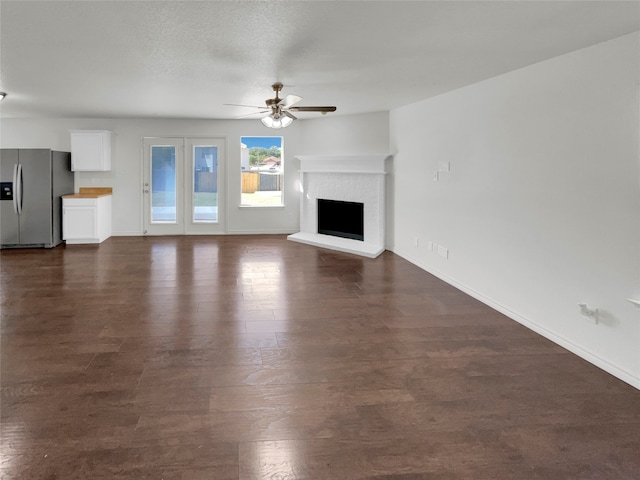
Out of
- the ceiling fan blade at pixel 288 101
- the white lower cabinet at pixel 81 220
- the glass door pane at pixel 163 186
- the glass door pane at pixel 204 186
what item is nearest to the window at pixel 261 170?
the glass door pane at pixel 204 186

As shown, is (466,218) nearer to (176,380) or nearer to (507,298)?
(507,298)

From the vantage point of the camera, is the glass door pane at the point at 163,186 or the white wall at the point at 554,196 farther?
the glass door pane at the point at 163,186

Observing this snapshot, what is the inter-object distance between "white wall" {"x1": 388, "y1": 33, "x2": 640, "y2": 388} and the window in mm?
4407

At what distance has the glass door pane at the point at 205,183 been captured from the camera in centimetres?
947

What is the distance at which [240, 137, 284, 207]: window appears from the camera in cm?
957

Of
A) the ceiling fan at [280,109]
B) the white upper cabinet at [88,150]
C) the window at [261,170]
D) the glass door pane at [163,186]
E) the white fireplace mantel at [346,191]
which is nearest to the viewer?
the ceiling fan at [280,109]

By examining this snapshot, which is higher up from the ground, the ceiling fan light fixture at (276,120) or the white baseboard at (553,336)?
the ceiling fan light fixture at (276,120)

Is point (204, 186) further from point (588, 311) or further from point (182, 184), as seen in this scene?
point (588, 311)

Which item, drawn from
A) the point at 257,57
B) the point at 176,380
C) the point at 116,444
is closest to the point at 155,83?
the point at 257,57

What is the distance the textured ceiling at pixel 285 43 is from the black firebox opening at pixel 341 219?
2.74 meters

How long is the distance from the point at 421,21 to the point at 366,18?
36 cm

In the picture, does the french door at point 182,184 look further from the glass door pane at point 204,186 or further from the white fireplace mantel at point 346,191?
the white fireplace mantel at point 346,191

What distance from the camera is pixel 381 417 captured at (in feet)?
8.59

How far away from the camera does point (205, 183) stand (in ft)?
31.2
